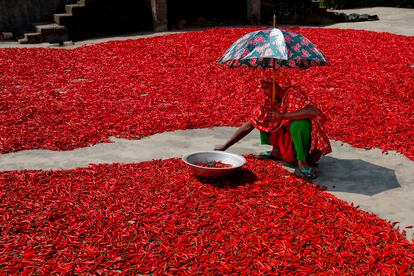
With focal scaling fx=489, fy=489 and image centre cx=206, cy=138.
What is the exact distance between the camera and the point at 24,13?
17156mm

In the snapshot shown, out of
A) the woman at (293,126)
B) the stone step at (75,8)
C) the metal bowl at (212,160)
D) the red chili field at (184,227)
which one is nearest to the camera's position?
the red chili field at (184,227)

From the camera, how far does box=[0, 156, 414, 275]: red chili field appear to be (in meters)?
4.14

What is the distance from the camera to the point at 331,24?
19016 mm

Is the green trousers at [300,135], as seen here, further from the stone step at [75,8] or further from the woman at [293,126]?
the stone step at [75,8]

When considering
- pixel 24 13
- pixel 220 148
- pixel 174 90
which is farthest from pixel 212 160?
pixel 24 13

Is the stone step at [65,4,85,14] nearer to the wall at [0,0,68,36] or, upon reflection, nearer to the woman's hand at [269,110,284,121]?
the wall at [0,0,68,36]

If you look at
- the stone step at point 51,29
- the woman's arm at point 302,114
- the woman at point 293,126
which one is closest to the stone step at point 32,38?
the stone step at point 51,29

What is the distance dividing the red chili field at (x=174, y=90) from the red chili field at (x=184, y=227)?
5.78 feet

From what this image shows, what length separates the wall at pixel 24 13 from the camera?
55.6 ft

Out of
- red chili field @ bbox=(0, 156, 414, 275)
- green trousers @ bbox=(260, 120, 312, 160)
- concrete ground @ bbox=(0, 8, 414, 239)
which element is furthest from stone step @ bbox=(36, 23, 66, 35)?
green trousers @ bbox=(260, 120, 312, 160)

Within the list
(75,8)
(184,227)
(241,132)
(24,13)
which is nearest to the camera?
(184,227)

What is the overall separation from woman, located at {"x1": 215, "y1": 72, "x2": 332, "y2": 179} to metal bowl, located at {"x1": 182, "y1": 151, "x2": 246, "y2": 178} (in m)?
0.51

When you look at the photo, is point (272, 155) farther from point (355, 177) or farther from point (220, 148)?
point (355, 177)

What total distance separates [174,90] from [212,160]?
14.1ft
